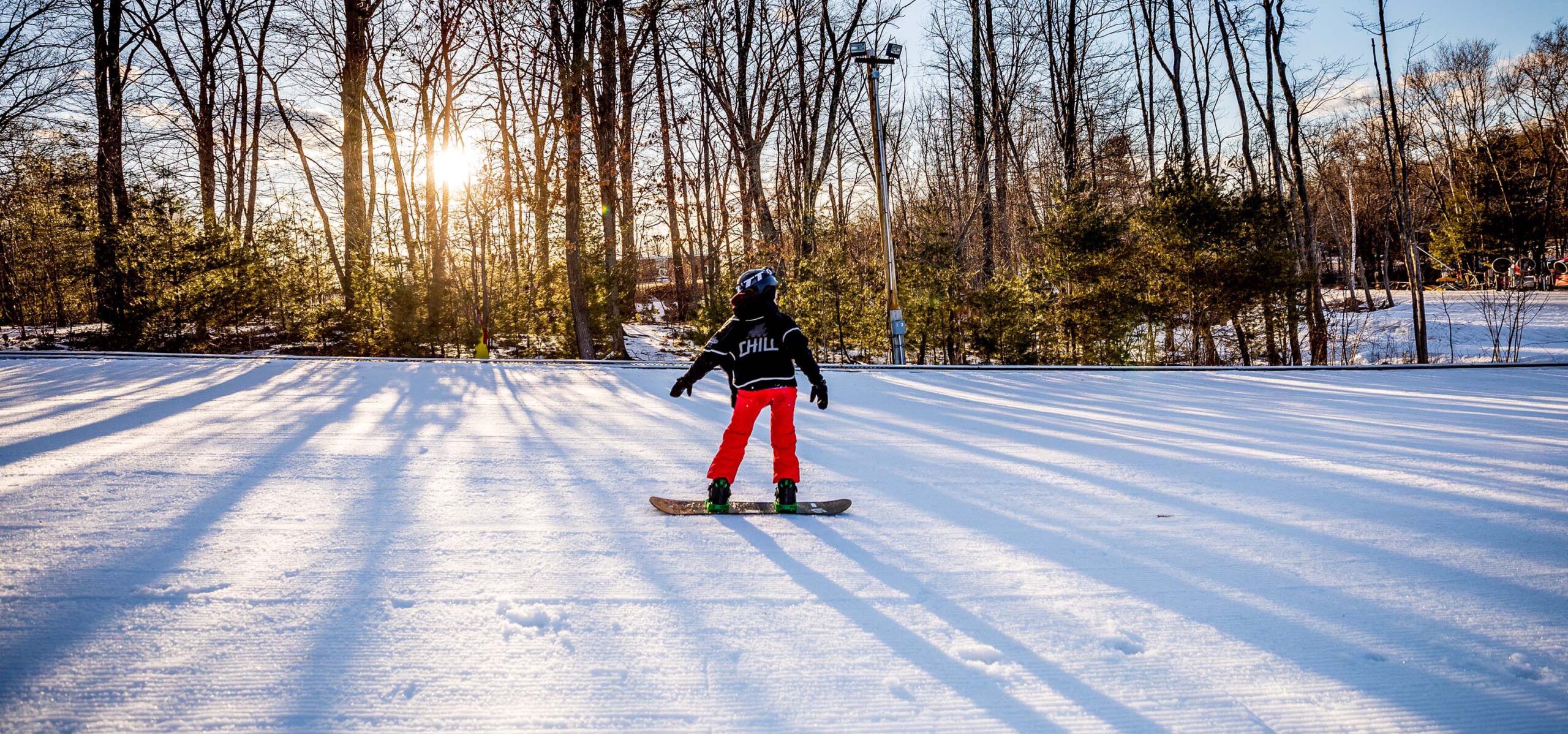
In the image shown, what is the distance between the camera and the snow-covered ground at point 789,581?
2467 millimetres

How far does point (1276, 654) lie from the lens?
2.75 m

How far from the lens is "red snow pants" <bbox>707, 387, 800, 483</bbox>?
15.0 feet

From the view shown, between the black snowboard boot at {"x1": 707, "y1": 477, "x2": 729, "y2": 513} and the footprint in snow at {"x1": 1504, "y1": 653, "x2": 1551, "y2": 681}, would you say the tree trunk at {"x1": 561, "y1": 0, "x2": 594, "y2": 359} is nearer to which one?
the black snowboard boot at {"x1": 707, "y1": 477, "x2": 729, "y2": 513}

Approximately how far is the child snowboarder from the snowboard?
5cm

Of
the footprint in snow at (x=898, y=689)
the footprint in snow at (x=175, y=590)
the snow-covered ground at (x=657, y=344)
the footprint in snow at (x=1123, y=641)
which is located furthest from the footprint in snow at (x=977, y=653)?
the snow-covered ground at (x=657, y=344)

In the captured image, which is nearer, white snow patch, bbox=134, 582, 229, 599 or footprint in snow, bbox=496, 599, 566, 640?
footprint in snow, bbox=496, 599, 566, 640

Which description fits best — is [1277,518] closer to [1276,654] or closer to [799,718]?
[1276,654]

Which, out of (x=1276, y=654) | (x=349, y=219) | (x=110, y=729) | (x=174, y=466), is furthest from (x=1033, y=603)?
(x=349, y=219)

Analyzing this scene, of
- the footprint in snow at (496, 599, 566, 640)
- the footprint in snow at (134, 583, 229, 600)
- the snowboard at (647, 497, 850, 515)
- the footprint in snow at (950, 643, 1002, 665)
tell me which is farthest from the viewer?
the snowboard at (647, 497, 850, 515)

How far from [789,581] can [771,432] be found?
50.2 inches

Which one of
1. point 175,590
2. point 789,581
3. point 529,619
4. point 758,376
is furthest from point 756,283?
point 175,590

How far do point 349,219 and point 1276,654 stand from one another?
68.9ft

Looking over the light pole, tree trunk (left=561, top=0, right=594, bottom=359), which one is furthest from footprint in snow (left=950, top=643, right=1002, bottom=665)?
tree trunk (left=561, top=0, right=594, bottom=359)

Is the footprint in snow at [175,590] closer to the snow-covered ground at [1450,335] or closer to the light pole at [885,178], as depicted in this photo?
the light pole at [885,178]
